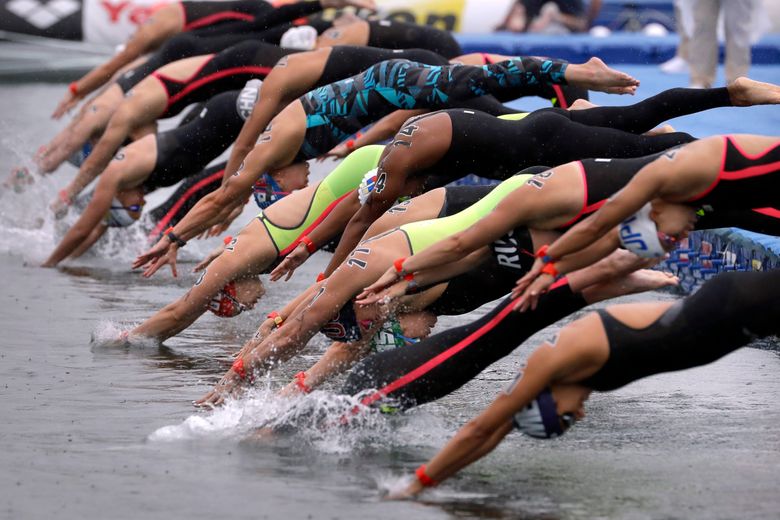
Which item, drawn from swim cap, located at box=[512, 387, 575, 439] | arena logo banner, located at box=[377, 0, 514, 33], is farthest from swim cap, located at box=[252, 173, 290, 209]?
arena logo banner, located at box=[377, 0, 514, 33]

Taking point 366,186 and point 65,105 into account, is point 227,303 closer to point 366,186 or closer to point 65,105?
point 366,186

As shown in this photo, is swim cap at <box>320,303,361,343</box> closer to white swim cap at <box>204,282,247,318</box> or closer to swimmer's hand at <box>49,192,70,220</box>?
white swim cap at <box>204,282,247,318</box>

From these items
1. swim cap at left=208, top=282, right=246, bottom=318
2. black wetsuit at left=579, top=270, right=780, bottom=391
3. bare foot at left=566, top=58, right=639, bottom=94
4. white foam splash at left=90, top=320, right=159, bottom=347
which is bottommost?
white foam splash at left=90, top=320, right=159, bottom=347

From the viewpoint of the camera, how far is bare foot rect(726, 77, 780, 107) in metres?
5.49

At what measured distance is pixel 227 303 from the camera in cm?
684

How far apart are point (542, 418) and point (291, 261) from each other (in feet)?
6.80

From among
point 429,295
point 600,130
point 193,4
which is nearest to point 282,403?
point 429,295

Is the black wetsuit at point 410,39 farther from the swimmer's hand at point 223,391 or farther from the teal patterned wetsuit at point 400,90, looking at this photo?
the swimmer's hand at point 223,391

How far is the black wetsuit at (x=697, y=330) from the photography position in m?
4.48

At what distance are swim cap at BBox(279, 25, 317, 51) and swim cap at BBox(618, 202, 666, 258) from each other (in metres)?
4.90

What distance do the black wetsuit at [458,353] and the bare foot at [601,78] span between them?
4.18 ft

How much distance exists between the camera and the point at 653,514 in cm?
447

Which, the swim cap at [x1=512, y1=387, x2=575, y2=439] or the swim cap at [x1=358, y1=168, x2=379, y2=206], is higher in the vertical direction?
the swim cap at [x1=358, y1=168, x2=379, y2=206]

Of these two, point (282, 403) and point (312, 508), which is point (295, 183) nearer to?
point (282, 403)
